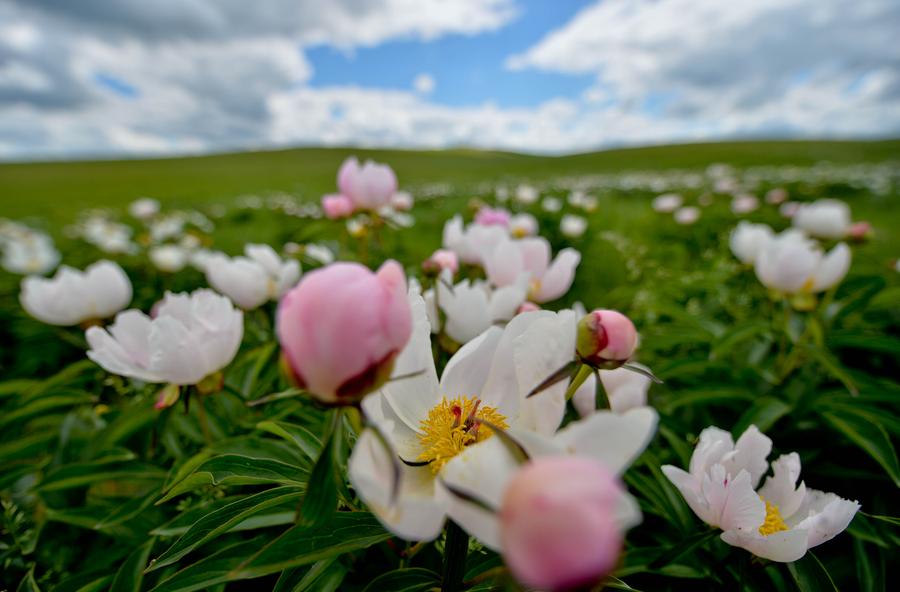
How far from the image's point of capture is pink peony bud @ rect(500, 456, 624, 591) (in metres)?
0.21

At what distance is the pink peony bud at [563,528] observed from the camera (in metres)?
0.21

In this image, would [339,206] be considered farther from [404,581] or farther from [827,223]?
[827,223]

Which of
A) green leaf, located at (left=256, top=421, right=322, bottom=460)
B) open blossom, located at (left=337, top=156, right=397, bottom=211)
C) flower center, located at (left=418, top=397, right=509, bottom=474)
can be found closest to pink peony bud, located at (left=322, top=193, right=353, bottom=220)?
open blossom, located at (left=337, top=156, right=397, bottom=211)

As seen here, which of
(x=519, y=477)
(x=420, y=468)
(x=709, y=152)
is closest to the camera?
(x=519, y=477)

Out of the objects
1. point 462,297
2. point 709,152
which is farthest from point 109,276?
point 709,152

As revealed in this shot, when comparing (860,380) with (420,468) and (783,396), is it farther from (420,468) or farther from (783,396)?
(420,468)

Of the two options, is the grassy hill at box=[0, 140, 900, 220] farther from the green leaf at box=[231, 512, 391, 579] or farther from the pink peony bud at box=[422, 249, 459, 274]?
the green leaf at box=[231, 512, 391, 579]

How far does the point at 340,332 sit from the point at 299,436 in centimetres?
33

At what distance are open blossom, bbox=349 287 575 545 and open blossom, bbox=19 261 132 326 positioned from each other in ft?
2.99

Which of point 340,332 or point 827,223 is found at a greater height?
point 340,332

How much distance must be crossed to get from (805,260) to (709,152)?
27.5 meters

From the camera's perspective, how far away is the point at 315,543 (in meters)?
0.37

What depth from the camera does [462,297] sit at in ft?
2.27

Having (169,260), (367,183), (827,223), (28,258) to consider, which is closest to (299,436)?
(367,183)
